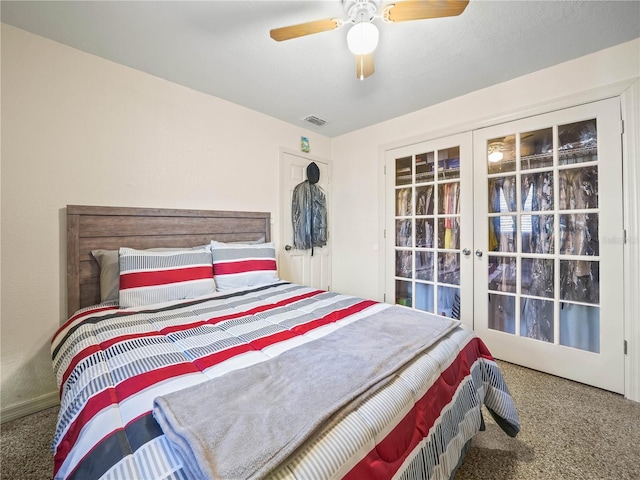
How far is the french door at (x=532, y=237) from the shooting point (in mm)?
1866

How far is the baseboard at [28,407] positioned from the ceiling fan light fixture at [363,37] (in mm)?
2888

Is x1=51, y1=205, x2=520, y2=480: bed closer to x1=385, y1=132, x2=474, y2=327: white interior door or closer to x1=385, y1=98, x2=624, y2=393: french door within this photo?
x1=385, y1=98, x2=624, y2=393: french door

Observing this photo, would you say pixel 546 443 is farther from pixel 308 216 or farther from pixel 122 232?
pixel 122 232

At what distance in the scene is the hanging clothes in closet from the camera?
10.4 ft

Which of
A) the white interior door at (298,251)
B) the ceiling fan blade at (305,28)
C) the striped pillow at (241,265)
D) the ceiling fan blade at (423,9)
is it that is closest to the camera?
the ceiling fan blade at (423,9)

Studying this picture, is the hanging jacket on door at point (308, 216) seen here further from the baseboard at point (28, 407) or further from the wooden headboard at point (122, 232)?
the baseboard at point (28, 407)

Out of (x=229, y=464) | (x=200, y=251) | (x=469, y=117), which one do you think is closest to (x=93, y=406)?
(x=229, y=464)

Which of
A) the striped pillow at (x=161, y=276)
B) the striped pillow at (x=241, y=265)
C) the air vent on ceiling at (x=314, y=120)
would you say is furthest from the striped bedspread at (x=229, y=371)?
the air vent on ceiling at (x=314, y=120)

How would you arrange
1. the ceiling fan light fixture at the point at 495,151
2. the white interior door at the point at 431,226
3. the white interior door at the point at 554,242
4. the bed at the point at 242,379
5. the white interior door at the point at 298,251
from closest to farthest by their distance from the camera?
the bed at the point at 242,379
the white interior door at the point at 554,242
the ceiling fan light fixture at the point at 495,151
the white interior door at the point at 431,226
the white interior door at the point at 298,251

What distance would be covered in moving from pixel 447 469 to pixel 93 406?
124 cm

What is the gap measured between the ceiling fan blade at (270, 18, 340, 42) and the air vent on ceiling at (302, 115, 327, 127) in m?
1.51

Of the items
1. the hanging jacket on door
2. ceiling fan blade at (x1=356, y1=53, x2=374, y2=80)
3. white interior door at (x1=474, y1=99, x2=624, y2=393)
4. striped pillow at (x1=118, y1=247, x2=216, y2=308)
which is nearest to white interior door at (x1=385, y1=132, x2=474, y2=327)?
white interior door at (x1=474, y1=99, x2=624, y2=393)

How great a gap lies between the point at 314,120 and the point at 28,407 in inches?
130

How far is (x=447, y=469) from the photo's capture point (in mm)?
1013
